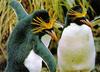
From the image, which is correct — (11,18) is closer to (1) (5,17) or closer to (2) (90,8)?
(1) (5,17)

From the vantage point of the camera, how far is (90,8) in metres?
3.15

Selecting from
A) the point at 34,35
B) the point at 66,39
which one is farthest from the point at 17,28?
the point at 66,39

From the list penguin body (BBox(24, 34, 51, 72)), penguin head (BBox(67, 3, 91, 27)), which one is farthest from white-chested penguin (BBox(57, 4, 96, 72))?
penguin body (BBox(24, 34, 51, 72))

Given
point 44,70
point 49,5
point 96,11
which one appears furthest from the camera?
point 96,11

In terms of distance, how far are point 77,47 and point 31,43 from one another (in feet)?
0.63

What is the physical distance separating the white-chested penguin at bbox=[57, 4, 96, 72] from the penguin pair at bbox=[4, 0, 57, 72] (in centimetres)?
7

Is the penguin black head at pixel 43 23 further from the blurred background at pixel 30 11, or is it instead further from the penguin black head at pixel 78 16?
the blurred background at pixel 30 11

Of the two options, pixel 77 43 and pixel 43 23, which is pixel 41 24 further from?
pixel 77 43

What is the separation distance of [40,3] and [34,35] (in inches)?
50.1

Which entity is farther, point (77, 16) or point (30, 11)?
point (30, 11)

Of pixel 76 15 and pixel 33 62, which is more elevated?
pixel 76 15

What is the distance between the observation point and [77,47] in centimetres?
174

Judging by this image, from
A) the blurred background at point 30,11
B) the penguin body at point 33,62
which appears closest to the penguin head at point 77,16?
the penguin body at point 33,62

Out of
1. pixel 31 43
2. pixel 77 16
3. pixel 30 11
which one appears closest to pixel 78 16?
pixel 77 16
